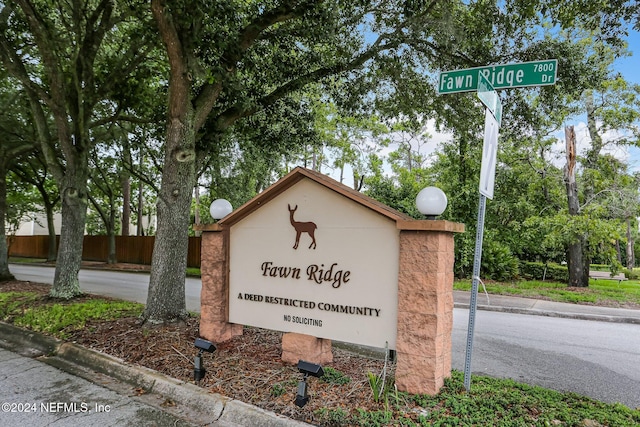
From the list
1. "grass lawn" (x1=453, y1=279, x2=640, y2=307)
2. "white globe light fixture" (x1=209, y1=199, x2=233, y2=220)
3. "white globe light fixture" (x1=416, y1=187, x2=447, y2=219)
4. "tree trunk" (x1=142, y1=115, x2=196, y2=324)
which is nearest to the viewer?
"white globe light fixture" (x1=416, y1=187, x2=447, y2=219)

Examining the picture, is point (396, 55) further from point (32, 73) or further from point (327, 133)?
point (327, 133)

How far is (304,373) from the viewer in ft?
10.8

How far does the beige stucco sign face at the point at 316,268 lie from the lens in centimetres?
380

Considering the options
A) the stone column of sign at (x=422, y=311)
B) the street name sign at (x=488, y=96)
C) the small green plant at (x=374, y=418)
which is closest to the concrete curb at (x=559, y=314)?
the stone column of sign at (x=422, y=311)

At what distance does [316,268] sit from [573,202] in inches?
518

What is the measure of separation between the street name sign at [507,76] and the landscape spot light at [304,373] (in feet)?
9.17

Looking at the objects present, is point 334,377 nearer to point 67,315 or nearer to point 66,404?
point 66,404

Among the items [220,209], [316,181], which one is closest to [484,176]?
[316,181]

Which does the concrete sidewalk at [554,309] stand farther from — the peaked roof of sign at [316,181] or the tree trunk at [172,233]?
the tree trunk at [172,233]

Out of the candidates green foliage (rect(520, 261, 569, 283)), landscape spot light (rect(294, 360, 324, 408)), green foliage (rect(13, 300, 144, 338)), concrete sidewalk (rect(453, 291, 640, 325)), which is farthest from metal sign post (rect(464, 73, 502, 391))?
green foliage (rect(520, 261, 569, 283))

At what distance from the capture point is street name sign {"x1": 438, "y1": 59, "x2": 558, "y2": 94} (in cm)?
352

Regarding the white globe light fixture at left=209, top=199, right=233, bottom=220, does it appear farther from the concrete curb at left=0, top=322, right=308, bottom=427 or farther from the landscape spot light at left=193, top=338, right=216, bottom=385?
the concrete curb at left=0, top=322, right=308, bottom=427

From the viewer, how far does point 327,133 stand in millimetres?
23266

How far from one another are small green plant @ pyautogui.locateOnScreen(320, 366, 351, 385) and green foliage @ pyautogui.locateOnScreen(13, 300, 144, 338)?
12.6ft
